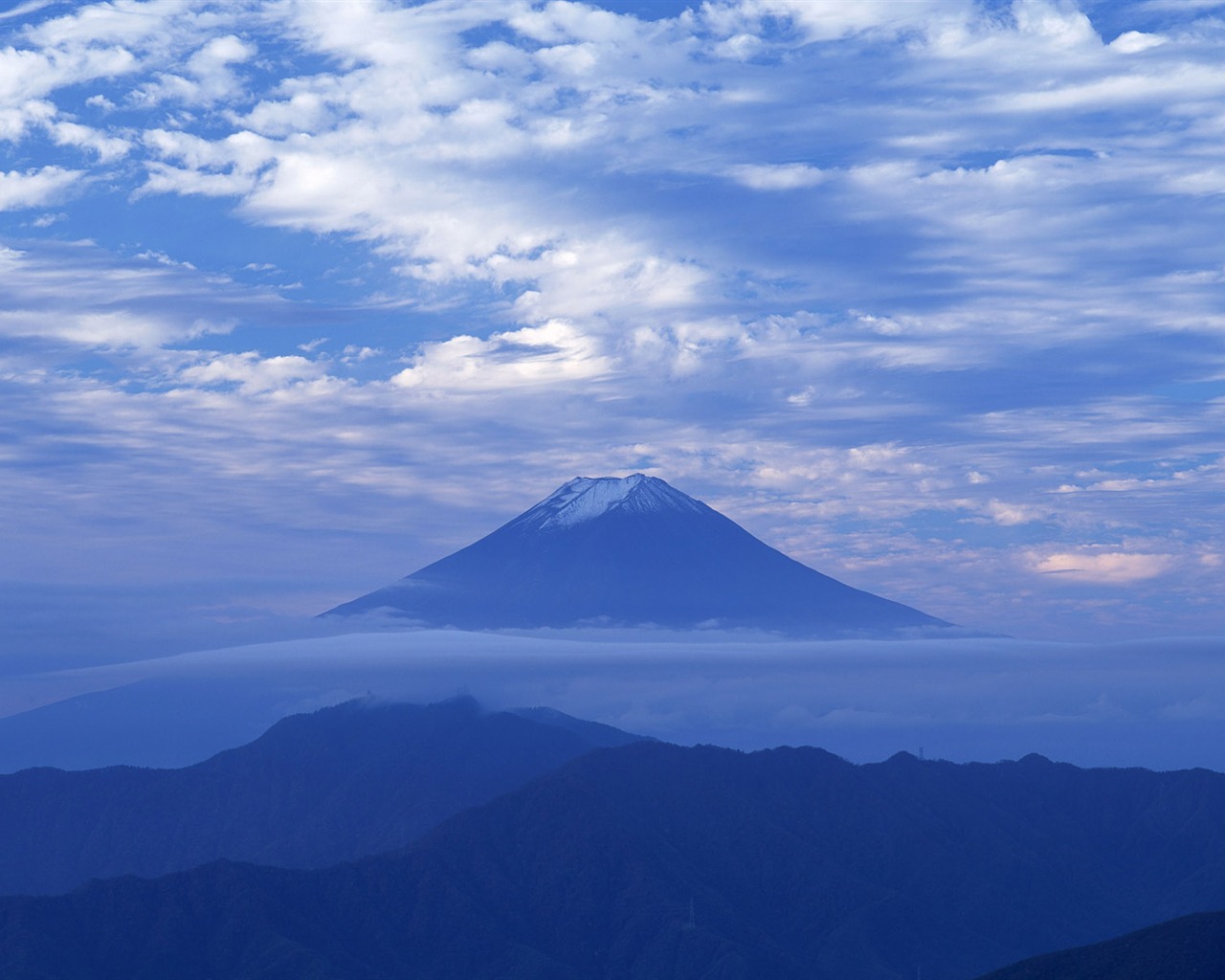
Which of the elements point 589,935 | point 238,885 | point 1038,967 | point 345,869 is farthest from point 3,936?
point 1038,967

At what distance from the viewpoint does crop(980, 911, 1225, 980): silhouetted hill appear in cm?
10569

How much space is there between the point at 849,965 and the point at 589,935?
28968 mm

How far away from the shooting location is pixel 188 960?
16362 centimetres

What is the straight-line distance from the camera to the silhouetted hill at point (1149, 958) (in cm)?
10569

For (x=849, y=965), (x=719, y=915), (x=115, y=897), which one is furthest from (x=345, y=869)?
(x=849, y=965)

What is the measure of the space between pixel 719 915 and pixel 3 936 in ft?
258

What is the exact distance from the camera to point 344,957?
169m

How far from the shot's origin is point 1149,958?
10675 centimetres

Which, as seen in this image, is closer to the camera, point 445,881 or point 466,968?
point 466,968

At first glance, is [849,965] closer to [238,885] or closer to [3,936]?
[238,885]

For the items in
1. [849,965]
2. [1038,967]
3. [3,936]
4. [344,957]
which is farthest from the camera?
[849,965]

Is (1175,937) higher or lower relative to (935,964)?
higher

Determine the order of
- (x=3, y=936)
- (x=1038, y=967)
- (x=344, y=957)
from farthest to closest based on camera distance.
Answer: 1. (x=344, y=957)
2. (x=3, y=936)
3. (x=1038, y=967)

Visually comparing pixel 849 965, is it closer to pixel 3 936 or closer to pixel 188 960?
pixel 188 960
